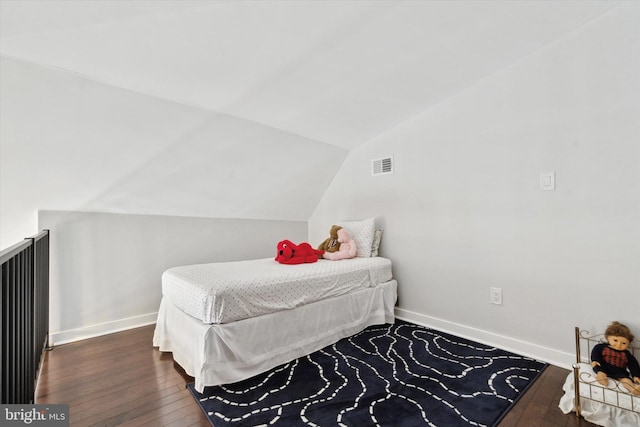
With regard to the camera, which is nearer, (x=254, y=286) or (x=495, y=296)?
(x=254, y=286)

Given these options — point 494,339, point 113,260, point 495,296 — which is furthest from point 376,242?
point 113,260

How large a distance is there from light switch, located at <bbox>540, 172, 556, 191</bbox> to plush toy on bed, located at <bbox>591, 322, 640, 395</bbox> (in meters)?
0.94

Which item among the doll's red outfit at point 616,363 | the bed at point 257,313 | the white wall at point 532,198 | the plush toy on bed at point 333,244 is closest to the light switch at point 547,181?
the white wall at point 532,198

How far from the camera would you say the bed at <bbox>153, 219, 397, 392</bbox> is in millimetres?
1860

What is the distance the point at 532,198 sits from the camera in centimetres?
231

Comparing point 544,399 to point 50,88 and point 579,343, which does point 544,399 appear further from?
point 50,88

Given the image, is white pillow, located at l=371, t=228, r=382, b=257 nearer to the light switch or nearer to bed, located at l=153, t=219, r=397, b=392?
bed, located at l=153, t=219, r=397, b=392

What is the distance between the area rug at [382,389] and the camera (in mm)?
1587

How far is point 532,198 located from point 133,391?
2.98 metres

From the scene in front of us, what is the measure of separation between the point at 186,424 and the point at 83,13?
2.01m

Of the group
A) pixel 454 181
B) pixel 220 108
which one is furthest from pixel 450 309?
pixel 220 108

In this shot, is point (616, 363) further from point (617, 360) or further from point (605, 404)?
point (605, 404)

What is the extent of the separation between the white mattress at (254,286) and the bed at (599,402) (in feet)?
5.03

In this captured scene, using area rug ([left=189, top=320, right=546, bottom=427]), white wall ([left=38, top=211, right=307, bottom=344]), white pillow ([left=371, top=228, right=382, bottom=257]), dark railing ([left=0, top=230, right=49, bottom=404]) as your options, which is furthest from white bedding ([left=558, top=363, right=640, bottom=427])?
white wall ([left=38, top=211, right=307, bottom=344])
